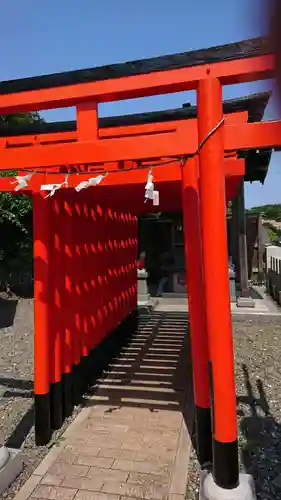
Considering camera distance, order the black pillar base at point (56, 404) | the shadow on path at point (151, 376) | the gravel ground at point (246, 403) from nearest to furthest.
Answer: the gravel ground at point (246, 403) < the black pillar base at point (56, 404) < the shadow on path at point (151, 376)

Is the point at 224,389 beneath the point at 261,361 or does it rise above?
above

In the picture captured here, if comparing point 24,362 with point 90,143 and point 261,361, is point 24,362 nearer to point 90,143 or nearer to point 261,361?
point 261,361

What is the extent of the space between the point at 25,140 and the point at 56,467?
11.1ft

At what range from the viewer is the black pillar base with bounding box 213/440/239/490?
120 inches

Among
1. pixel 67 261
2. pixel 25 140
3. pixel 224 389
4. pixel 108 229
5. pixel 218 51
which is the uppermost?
pixel 218 51

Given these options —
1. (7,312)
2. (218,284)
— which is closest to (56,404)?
(218,284)

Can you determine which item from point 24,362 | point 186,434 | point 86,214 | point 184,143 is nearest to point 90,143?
point 184,143

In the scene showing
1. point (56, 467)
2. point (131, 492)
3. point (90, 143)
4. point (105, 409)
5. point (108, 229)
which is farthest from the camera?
point (108, 229)

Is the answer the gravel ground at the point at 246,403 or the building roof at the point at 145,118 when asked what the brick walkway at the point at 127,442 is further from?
the building roof at the point at 145,118

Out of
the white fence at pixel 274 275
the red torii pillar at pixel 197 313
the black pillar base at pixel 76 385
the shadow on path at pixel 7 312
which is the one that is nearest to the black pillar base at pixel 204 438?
the red torii pillar at pixel 197 313

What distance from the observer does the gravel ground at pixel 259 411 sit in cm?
360

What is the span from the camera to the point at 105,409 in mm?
5160

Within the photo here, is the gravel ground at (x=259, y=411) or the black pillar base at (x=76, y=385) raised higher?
the black pillar base at (x=76, y=385)

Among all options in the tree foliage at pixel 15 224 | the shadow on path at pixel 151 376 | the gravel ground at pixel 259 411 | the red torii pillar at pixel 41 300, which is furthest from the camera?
the tree foliage at pixel 15 224
